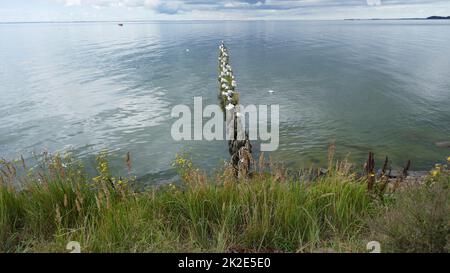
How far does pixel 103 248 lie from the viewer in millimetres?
4316

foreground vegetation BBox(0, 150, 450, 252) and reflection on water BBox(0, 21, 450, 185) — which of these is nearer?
foreground vegetation BBox(0, 150, 450, 252)

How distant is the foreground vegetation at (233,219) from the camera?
13.4ft

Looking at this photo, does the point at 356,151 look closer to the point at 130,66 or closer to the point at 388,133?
the point at 388,133

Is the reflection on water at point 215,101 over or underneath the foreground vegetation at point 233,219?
underneath

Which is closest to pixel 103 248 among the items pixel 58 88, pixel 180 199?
pixel 180 199

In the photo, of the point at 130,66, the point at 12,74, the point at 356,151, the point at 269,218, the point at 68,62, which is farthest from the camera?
the point at 68,62

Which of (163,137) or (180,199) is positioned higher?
(180,199)

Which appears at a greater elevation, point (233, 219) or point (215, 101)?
point (233, 219)

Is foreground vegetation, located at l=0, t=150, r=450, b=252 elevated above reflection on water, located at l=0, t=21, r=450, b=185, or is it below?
above

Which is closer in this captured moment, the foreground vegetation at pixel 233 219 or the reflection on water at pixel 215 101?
the foreground vegetation at pixel 233 219

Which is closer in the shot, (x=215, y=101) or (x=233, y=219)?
(x=233, y=219)

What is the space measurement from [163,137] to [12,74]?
37.8m

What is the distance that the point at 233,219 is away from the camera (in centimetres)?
506

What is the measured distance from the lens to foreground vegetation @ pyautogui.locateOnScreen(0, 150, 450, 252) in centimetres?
410
